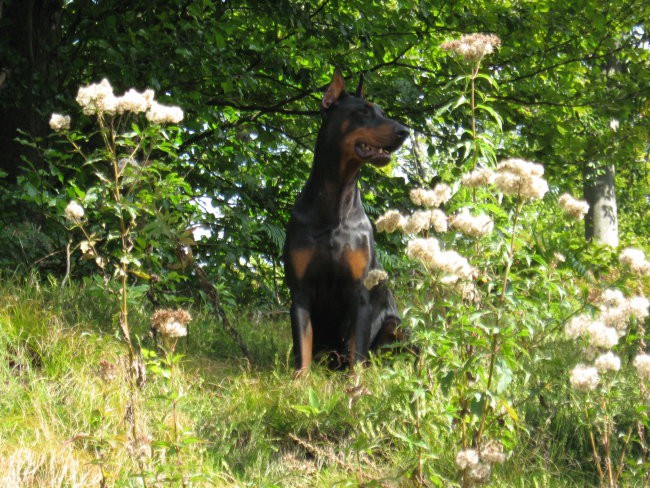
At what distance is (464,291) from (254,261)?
6.87 metres

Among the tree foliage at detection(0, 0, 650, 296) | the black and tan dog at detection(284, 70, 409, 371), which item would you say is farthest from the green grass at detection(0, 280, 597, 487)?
the tree foliage at detection(0, 0, 650, 296)

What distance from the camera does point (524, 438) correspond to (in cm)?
429

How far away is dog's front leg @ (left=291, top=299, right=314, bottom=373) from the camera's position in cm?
548

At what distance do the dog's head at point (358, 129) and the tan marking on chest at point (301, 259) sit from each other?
0.61 meters

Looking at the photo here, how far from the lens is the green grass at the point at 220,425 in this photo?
351 cm

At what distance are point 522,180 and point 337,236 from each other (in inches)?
105

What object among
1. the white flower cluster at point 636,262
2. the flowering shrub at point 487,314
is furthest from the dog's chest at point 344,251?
the white flower cluster at point 636,262

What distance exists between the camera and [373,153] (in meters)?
5.47

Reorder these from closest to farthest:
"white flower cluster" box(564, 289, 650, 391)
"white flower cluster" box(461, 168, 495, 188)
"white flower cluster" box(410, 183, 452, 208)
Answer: "white flower cluster" box(564, 289, 650, 391) → "white flower cluster" box(461, 168, 495, 188) → "white flower cluster" box(410, 183, 452, 208)

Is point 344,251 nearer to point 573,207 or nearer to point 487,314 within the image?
point 487,314

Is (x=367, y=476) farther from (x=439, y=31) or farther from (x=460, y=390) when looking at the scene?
(x=439, y=31)

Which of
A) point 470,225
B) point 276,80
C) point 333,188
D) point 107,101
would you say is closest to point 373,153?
point 333,188

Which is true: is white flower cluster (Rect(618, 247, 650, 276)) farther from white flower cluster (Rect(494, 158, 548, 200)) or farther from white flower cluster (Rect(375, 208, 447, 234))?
white flower cluster (Rect(375, 208, 447, 234))

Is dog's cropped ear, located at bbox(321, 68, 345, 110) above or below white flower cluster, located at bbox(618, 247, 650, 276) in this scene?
above
